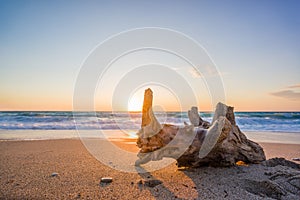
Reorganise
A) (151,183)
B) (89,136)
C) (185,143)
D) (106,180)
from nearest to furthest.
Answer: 1. (151,183)
2. (106,180)
3. (185,143)
4. (89,136)

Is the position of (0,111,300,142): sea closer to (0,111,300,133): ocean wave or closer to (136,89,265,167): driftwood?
(0,111,300,133): ocean wave

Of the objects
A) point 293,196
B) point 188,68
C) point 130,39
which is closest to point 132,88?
point 130,39

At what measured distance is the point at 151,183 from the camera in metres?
3.97

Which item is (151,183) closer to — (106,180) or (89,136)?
(106,180)

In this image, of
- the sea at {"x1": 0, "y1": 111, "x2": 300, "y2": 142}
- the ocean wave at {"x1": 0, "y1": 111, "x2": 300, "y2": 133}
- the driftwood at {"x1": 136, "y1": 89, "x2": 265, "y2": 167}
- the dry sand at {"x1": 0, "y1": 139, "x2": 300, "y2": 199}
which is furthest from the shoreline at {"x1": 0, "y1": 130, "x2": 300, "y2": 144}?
the driftwood at {"x1": 136, "y1": 89, "x2": 265, "y2": 167}

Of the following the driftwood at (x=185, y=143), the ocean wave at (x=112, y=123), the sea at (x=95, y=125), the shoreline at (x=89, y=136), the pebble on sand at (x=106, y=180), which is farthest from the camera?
the ocean wave at (x=112, y=123)

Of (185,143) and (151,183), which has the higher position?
(185,143)

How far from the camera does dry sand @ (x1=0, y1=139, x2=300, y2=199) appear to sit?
11.5ft

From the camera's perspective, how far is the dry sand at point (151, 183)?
3.52 m

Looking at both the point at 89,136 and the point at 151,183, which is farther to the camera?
the point at 89,136

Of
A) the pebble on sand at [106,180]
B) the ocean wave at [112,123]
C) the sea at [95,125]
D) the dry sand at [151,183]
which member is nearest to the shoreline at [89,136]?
the sea at [95,125]

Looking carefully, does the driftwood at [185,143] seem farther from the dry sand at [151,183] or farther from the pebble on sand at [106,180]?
the pebble on sand at [106,180]

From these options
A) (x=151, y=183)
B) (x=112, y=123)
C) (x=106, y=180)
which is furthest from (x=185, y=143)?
(x=112, y=123)

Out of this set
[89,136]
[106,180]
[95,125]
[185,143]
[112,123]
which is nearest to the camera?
[106,180]
